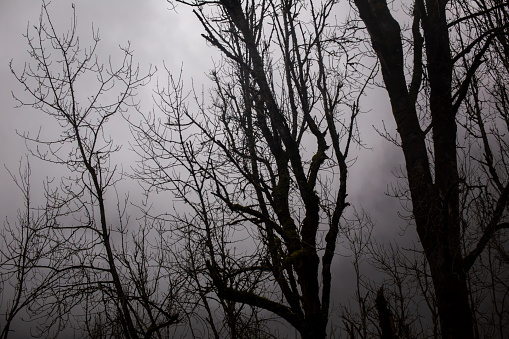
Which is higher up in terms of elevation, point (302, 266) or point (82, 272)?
point (82, 272)

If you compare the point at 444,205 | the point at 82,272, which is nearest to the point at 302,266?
the point at 444,205

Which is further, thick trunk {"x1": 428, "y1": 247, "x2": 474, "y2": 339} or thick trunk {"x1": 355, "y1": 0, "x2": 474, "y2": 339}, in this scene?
thick trunk {"x1": 355, "y1": 0, "x2": 474, "y2": 339}

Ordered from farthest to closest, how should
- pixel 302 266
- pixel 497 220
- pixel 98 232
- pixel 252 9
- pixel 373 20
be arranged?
pixel 98 232
pixel 373 20
pixel 252 9
pixel 497 220
pixel 302 266

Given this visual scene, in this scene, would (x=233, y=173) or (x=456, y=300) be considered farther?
(x=233, y=173)

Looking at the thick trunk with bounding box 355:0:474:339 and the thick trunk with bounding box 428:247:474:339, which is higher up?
the thick trunk with bounding box 355:0:474:339

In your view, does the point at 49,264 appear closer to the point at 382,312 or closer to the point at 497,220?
the point at 382,312

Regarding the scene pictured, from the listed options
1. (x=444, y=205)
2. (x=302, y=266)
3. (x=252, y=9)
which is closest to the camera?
(x=302, y=266)

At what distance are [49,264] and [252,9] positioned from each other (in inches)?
226

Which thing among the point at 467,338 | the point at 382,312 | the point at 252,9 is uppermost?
the point at 252,9

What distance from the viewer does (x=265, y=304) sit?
14.7 feet

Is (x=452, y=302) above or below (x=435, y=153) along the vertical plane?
below

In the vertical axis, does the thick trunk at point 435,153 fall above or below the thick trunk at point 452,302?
above

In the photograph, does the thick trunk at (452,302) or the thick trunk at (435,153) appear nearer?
the thick trunk at (452,302)

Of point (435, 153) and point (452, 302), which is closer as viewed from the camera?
point (452, 302)
